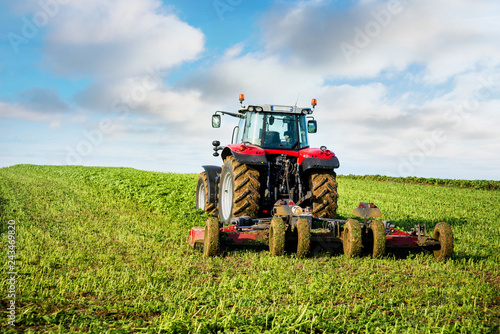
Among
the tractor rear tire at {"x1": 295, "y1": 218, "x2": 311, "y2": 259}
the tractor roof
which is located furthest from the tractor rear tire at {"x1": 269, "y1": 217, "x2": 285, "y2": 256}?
the tractor roof

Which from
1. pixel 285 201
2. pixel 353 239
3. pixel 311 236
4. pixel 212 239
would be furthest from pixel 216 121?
pixel 353 239

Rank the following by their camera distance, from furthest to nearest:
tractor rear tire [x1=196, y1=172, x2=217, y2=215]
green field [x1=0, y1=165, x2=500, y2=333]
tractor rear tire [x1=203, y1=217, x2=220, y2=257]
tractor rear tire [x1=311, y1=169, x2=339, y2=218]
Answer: tractor rear tire [x1=196, y1=172, x2=217, y2=215]
tractor rear tire [x1=311, y1=169, x2=339, y2=218]
tractor rear tire [x1=203, y1=217, x2=220, y2=257]
green field [x1=0, y1=165, x2=500, y2=333]

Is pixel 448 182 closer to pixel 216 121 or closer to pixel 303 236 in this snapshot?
pixel 216 121

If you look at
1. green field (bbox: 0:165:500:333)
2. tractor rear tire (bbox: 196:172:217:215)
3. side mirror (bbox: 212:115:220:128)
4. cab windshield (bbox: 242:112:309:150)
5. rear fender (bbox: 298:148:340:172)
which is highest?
side mirror (bbox: 212:115:220:128)

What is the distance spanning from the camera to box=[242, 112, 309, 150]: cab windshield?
28.9 ft

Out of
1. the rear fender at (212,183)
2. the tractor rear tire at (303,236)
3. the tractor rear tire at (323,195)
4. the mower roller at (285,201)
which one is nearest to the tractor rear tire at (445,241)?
the mower roller at (285,201)

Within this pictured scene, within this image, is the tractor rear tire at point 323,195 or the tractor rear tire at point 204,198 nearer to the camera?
the tractor rear tire at point 323,195

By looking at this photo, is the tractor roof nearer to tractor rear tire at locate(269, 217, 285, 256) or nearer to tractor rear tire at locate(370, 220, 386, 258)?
tractor rear tire at locate(269, 217, 285, 256)

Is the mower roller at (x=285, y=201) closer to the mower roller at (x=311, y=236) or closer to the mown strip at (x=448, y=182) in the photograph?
the mower roller at (x=311, y=236)

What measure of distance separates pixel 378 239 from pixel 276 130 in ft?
12.4

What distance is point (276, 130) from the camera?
899 centimetres

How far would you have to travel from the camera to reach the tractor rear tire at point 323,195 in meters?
8.05

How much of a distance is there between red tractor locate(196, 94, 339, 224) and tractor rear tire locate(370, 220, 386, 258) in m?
1.76

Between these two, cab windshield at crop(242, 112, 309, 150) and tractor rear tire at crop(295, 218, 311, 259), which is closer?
tractor rear tire at crop(295, 218, 311, 259)
